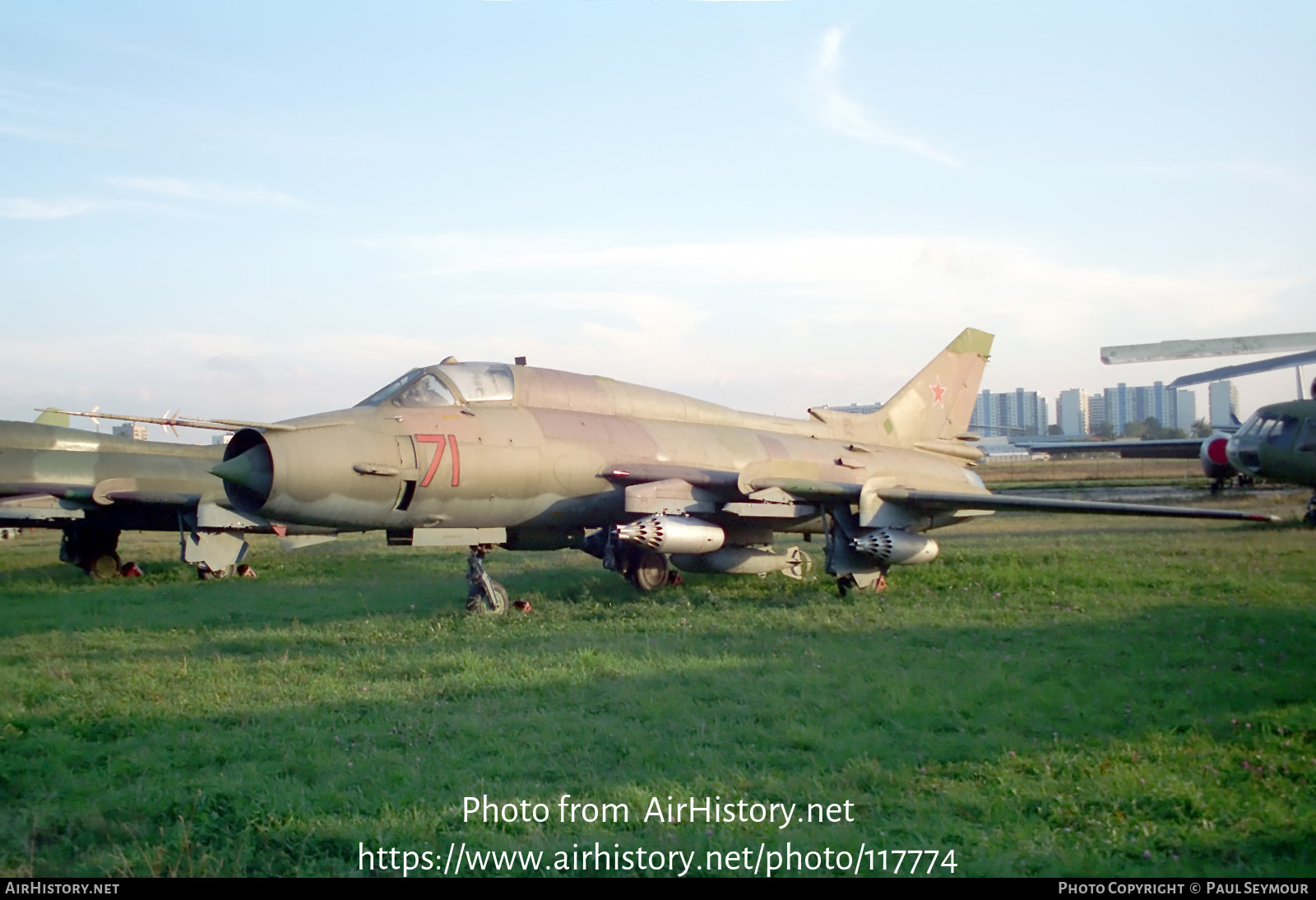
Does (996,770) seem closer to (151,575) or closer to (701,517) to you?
(701,517)

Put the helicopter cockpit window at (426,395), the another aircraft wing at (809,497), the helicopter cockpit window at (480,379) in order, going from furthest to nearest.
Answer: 1. the another aircraft wing at (809,497)
2. the helicopter cockpit window at (480,379)
3. the helicopter cockpit window at (426,395)

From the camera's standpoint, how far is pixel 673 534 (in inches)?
434

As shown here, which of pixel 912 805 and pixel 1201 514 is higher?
pixel 1201 514

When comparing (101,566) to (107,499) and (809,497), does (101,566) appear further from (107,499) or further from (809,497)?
(809,497)

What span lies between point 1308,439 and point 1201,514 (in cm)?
974

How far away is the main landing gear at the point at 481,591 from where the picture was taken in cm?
1109

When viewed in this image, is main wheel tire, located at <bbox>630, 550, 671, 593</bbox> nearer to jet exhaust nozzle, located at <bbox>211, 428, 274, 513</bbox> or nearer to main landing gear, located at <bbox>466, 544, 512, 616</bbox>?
main landing gear, located at <bbox>466, 544, 512, 616</bbox>

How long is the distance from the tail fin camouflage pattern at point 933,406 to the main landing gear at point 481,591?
614 cm

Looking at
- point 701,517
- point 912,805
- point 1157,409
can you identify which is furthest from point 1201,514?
point 1157,409

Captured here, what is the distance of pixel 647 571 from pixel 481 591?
242cm

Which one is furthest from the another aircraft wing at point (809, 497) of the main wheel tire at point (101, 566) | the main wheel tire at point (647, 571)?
the main wheel tire at point (101, 566)

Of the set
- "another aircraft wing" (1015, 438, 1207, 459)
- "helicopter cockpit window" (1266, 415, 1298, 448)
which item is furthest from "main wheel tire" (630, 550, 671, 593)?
"another aircraft wing" (1015, 438, 1207, 459)

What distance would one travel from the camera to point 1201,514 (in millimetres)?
10734

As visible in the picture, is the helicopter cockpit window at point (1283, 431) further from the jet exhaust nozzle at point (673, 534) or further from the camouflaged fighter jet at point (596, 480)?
the jet exhaust nozzle at point (673, 534)
